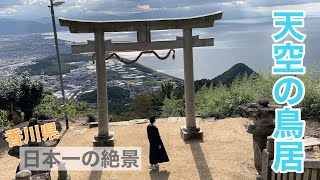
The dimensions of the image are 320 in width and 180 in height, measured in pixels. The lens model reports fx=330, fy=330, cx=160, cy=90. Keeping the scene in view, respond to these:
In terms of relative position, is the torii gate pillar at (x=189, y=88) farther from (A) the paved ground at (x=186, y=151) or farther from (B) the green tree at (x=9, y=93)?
(B) the green tree at (x=9, y=93)

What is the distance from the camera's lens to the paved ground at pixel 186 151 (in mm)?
8680

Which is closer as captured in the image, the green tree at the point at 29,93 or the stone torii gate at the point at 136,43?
the stone torii gate at the point at 136,43

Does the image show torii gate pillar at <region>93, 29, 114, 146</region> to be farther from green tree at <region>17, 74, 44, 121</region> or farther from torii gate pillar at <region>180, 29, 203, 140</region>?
green tree at <region>17, 74, 44, 121</region>

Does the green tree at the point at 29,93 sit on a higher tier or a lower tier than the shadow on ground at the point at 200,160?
higher

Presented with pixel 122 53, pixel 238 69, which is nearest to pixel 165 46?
pixel 122 53

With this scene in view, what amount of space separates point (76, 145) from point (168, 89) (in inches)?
448

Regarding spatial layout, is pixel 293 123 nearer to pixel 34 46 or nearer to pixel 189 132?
pixel 189 132

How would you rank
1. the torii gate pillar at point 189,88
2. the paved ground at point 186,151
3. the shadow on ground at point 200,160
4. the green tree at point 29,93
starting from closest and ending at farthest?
1. the shadow on ground at point 200,160
2. the paved ground at point 186,151
3. the torii gate pillar at point 189,88
4. the green tree at point 29,93

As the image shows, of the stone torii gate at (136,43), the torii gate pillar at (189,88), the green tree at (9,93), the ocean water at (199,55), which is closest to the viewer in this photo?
the stone torii gate at (136,43)

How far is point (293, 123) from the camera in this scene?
20.5 feet

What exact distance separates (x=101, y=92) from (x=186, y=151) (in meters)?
3.25

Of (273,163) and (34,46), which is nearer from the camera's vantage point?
(273,163)

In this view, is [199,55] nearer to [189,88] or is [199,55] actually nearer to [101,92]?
[189,88]

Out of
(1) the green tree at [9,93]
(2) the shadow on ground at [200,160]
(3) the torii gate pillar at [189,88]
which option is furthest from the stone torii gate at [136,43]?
(1) the green tree at [9,93]
